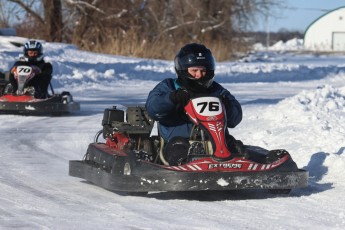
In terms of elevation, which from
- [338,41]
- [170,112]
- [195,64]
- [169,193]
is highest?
[338,41]

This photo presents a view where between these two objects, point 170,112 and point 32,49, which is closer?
point 170,112

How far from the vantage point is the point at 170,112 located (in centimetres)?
806

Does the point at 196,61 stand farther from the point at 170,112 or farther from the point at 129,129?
the point at 129,129

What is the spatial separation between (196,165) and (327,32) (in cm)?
7566

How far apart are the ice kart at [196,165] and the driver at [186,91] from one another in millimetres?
141

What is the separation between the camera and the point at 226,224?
624 centimetres

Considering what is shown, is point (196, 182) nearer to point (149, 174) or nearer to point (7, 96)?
point (149, 174)

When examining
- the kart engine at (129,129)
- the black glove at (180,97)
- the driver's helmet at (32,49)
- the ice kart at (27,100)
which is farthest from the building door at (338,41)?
the black glove at (180,97)

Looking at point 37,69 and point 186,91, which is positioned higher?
point 186,91

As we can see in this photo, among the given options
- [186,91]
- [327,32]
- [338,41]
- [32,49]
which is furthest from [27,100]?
[327,32]

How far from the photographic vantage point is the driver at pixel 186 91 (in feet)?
26.5

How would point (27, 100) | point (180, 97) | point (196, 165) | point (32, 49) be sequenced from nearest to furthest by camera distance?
point (196, 165) < point (180, 97) < point (27, 100) < point (32, 49)

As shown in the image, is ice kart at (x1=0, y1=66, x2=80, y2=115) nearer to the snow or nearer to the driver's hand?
the driver's hand

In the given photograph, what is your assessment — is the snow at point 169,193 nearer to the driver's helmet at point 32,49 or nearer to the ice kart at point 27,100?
the ice kart at point 27,100
